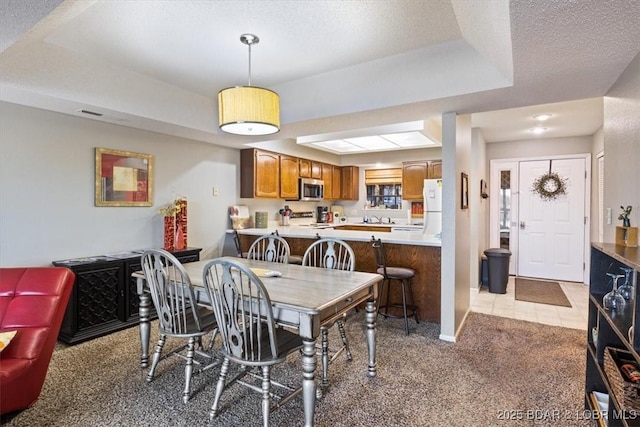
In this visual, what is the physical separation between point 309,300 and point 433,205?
334cm

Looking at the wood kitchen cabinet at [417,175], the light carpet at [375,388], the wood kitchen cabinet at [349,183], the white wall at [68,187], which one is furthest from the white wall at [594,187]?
the white wall at [68,187]

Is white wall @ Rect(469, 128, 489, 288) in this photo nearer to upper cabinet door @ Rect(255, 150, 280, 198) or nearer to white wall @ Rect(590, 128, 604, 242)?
white wall @ Rect(590, 128, 604, 242)

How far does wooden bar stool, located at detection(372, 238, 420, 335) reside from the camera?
3357 mm

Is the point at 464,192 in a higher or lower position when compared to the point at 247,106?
lower

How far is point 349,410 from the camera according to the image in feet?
6.79

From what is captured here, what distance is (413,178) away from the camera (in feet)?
21.4

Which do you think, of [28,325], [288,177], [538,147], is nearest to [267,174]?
[288,177]

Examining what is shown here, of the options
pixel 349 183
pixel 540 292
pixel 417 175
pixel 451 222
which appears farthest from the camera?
pixel 349 183

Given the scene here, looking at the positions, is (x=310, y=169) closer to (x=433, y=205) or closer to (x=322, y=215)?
(x=322, y=215)

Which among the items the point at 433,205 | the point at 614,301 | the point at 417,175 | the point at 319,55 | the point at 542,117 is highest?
the point at 319,55

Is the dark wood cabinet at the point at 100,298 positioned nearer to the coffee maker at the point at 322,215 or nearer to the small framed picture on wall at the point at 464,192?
the small framed picture on wall at the point at 464,192

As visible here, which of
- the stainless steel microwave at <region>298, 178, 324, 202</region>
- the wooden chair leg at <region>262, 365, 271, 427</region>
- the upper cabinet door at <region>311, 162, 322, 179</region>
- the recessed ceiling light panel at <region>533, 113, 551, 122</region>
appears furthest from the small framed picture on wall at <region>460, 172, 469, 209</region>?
the upper cabinet door at <region>311, 162, 322, 179</region>

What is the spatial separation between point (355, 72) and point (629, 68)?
1930mm

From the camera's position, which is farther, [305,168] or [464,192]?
[305,168]
